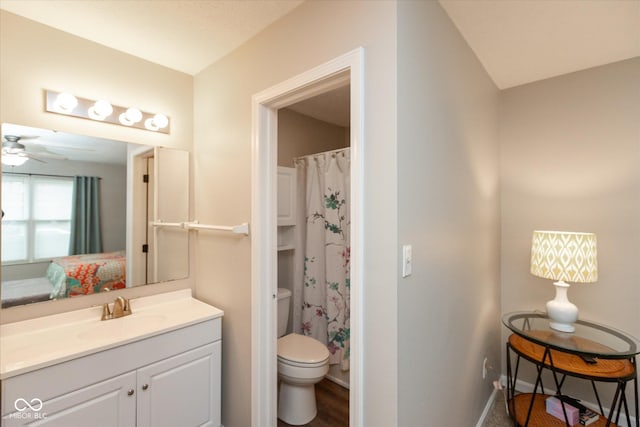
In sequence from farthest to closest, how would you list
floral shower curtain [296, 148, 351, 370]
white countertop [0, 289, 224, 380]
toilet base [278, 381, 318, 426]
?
floral shower curtain [296, 148, 351, 370] < toilet base [278, 381, 318, 426] < white countertop [0, 289, 224, 380]

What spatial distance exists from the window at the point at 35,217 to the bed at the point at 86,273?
3.1 inches

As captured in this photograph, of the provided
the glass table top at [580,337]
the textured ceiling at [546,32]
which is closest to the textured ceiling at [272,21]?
the textured ceiling at [546,32]

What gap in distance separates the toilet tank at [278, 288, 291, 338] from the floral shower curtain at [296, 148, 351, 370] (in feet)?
0.69

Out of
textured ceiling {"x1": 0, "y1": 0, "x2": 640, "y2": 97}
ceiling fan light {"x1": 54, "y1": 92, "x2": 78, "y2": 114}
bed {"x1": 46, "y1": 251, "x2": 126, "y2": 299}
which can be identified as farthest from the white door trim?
ceiling fan light {"x1": 54, "y1": 92, "x2": 78, "y2": 114}

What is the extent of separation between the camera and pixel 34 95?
5.04ft

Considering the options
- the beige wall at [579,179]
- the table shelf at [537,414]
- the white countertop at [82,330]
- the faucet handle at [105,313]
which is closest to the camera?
the white countertop at [82,330]

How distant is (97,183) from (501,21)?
8.02 ft

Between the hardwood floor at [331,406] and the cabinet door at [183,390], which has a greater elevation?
the cabinet door at [183,390]

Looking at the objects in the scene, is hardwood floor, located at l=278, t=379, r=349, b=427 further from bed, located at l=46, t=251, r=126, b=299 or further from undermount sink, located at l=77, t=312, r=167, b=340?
bed, located at l=46, t=251, r=126, b=299

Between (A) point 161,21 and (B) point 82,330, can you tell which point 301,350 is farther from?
(A) point 161,21

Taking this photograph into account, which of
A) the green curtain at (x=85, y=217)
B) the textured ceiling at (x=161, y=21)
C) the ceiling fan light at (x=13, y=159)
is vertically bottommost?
the green curtain at (x=85, y=217)

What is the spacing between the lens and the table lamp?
1722 mm

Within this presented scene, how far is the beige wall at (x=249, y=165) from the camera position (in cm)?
109

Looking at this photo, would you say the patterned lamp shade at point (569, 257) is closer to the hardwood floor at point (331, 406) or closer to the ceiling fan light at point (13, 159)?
the hardwood floor at point (331, 406)
